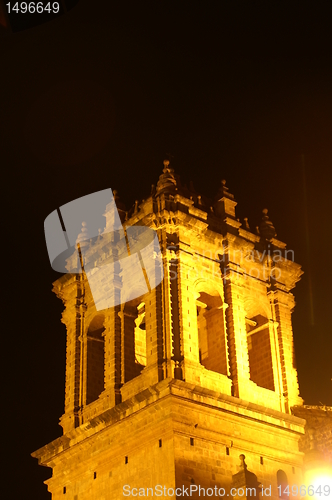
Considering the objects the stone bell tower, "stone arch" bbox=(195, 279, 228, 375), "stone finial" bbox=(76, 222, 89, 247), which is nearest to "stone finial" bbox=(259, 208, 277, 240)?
the stone bell tower

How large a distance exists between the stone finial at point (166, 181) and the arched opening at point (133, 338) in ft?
13.8

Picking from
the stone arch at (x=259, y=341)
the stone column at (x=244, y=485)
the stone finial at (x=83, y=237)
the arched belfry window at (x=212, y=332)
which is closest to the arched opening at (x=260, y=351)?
the stone arch at (x=259, y=341)

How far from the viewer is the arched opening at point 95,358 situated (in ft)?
84.3

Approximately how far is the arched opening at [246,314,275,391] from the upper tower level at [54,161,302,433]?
0.12 feet

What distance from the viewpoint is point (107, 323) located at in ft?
84.4

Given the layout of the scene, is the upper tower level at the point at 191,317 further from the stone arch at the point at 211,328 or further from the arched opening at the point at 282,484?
the arched opening at the point at 282,484

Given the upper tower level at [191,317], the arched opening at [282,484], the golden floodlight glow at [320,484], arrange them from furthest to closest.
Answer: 1. the upper tower level at [191,317]
2. the golden floodlight glow at [320,484]
3. the arched opening at [282,484]

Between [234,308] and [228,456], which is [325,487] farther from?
[234,308]

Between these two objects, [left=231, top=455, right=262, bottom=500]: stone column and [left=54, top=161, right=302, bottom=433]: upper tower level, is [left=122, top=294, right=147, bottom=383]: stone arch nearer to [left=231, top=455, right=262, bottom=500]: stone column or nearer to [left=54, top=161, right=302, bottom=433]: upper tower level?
[left=54, top=161, right=302, bottom=433]: upper tower level

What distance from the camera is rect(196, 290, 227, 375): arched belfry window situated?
24.8m

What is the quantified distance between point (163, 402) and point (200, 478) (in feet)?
7.76

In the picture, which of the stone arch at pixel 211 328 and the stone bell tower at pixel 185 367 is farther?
the stone arch at pixel 211 328

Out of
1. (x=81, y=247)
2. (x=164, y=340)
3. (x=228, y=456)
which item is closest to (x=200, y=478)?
(x=228, y=456)

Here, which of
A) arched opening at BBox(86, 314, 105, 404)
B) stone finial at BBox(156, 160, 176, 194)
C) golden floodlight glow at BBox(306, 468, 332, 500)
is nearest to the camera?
golden floodlight glow at BBox(306, 468, 332, 500)
